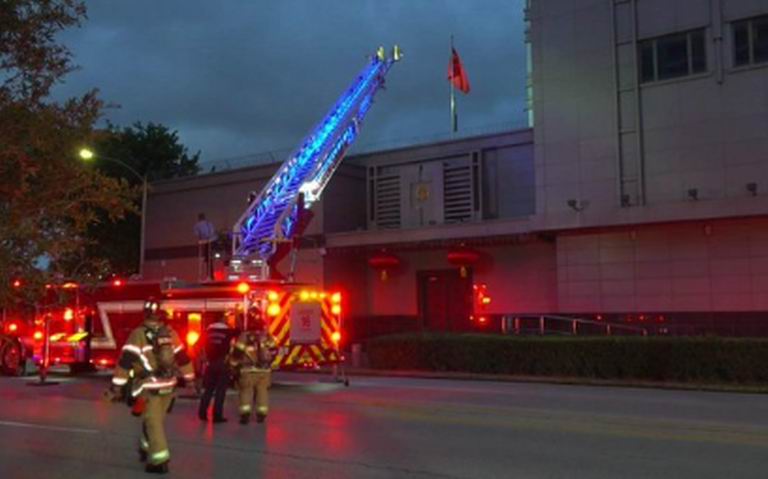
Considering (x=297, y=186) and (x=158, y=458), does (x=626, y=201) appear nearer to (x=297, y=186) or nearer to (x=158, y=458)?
(x=297, y=186)

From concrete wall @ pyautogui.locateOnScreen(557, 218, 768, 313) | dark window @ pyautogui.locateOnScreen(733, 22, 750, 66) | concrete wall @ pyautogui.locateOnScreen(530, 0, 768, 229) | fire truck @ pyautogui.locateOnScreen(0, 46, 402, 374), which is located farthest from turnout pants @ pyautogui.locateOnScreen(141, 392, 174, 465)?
dark window @ pyautogui.locateOnScreen(733, 22, 750, 66)

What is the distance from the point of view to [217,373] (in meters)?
12.6

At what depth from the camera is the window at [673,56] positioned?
2258cm

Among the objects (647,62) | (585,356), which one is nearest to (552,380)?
(585,356)

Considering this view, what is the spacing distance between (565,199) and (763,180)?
5035 mm

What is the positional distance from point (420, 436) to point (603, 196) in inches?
558

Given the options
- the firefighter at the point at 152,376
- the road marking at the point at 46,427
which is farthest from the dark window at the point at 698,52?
the firefighter at the point at 152,376

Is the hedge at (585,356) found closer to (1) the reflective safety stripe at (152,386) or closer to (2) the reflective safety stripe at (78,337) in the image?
(2) the reflective safety stripe at (78,337)

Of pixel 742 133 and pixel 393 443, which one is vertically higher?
pixel 742 133

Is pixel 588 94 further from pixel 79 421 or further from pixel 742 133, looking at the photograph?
pixel 79 421

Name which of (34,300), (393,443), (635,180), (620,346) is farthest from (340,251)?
(34,300)

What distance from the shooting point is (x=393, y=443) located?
1023cm

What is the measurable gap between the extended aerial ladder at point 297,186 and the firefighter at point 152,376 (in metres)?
9.93

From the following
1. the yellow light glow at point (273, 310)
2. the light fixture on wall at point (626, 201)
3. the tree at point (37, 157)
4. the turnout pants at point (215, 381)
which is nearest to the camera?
the tree at point (37, 157)
